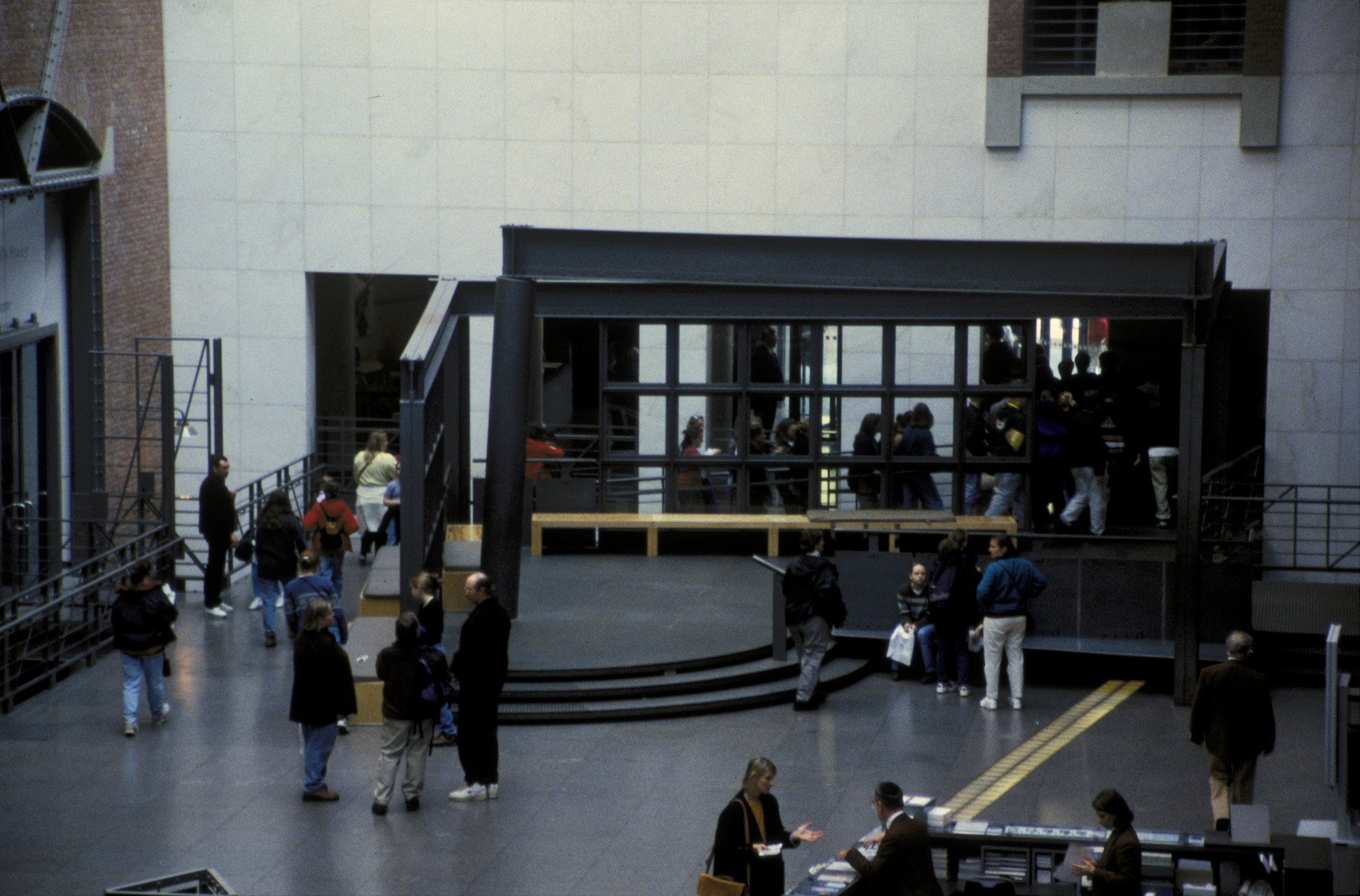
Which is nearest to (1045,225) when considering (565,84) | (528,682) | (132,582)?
(565,84)

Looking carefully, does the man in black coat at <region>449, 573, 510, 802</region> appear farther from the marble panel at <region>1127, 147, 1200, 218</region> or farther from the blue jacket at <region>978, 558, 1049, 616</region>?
the marble panel at <region>1127, 147, 1200, 218</region>

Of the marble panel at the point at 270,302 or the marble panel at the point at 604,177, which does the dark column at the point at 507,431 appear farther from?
the marble panel at the point at 270,302

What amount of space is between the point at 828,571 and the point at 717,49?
11.3m

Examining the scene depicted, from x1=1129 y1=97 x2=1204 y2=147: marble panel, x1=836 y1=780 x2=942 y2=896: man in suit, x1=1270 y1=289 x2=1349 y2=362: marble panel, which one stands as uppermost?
x1=1129 y1=97 x2=1204 y2=147: marble panel

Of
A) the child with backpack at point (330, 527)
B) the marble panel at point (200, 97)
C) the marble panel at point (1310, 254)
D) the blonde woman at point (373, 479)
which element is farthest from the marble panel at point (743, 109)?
the child with backpack at point (330, 527)

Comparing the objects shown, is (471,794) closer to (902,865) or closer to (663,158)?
(902,865)

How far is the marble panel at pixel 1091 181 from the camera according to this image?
24.8 m

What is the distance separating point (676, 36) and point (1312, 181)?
9152 mm

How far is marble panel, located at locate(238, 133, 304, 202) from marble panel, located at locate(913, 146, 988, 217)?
906 cm

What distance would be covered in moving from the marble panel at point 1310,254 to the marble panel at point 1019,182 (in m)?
3.22

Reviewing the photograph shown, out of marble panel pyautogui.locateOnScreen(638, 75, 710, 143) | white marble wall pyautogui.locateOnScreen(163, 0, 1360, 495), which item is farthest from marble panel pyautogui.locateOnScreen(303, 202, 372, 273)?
marble panel pyautogui.locateOnScreen(638, 75, 710, 143)

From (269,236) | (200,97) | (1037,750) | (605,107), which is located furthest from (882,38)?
(1037,750)

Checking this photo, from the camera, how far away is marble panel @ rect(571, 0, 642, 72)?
2525 centimetres

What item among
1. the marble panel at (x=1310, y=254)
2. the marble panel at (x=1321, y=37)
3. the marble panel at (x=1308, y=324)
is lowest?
the marble panel at (x=1308, y=324)
